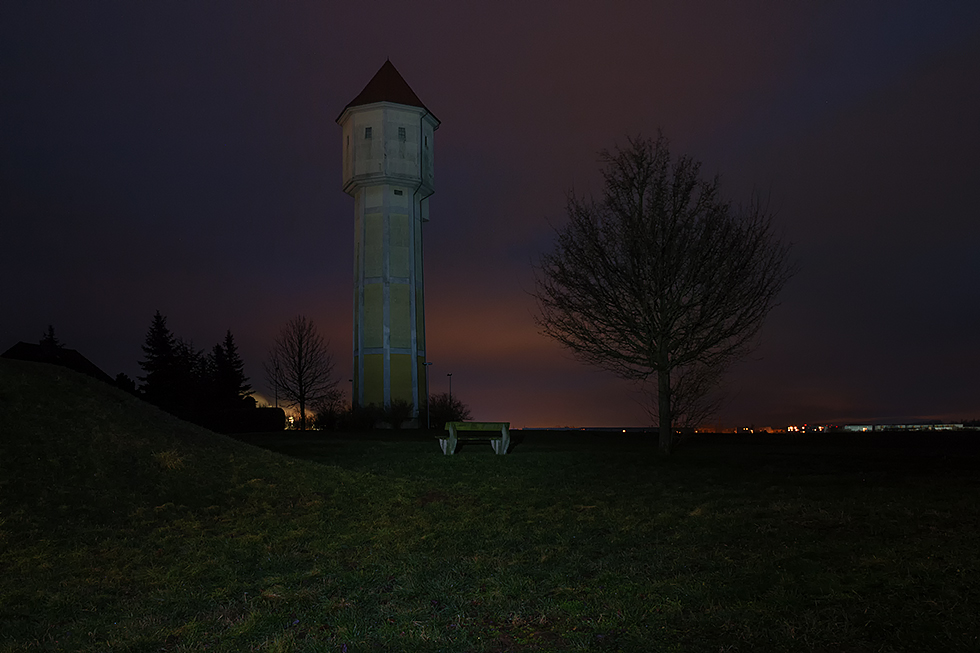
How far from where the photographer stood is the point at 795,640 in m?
4.80

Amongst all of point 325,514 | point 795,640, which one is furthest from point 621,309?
point 795,640

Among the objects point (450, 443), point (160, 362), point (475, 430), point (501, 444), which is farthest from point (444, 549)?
point (160, 362)

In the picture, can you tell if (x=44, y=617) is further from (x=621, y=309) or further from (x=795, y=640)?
→ (x=621, y=309)

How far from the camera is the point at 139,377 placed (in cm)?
5297

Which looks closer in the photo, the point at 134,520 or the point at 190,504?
the point at 134,520

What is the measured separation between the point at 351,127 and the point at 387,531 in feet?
136

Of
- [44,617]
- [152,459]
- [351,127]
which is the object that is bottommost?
[44,617]

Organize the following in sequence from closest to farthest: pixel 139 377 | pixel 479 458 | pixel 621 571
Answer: pixel 621 571 → pixel 479 458 → pixel 139 377

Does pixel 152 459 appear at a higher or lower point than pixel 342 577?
higher

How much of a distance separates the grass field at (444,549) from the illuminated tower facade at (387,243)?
94.9ft

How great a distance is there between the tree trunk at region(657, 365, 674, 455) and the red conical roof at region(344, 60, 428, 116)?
33162 mm

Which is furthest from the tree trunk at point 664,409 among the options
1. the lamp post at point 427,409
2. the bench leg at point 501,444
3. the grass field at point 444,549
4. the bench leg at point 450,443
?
the lamp post at point 427,409

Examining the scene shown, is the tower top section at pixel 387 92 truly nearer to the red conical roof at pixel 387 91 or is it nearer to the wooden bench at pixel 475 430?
the red conical roof at pixel 387 91

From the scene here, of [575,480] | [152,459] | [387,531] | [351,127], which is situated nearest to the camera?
[387,531]
